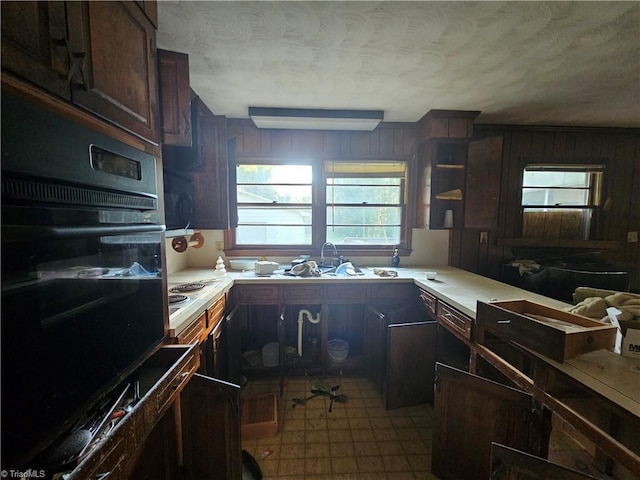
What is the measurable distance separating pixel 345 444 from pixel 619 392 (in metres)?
1.40

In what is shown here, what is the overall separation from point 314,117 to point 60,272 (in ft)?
6.95

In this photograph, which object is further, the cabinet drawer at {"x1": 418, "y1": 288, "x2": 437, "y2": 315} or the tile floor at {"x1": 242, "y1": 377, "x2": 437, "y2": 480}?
the cabinet drawer at {"x1": 418, "y1": 288, "x2": 437, "y2": 315}

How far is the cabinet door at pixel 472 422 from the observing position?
109cm

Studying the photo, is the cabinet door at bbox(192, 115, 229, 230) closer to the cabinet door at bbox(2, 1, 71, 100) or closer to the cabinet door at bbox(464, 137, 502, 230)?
the cabinet door at bbox(2, 1, 71, 100)

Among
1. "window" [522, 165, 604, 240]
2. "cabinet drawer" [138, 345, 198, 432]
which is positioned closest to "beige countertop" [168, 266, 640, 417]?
"cabinet drawer" [138, 345, 198, 432]

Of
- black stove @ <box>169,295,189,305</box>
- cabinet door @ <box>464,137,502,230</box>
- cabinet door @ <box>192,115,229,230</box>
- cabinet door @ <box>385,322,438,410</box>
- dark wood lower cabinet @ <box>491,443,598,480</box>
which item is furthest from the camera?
cabinet door @ <box>464,137,502,230</box>

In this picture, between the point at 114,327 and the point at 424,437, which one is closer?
the point at 114,327

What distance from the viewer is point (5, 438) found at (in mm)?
461

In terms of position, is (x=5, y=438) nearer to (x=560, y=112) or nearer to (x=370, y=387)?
(x=370, y=387)

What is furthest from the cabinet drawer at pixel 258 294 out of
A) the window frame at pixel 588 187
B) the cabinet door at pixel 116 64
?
the window frame at pixel 588 187

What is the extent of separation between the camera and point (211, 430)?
1178 millimetres

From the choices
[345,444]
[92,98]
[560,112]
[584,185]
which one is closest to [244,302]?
[345,444]

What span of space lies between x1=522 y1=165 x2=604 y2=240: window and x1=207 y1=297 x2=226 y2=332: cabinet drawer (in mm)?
3054

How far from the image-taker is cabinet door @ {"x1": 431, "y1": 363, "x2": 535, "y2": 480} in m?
1.09
